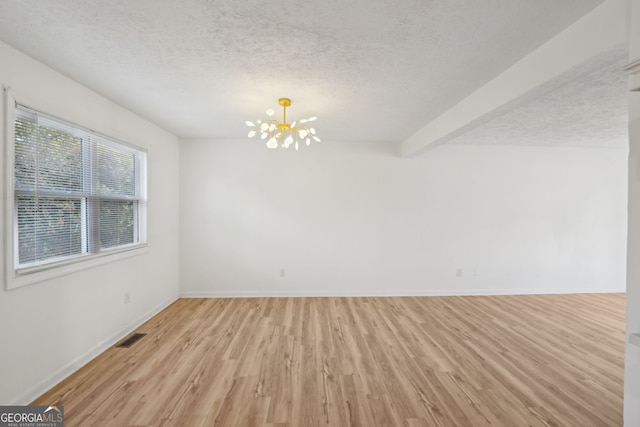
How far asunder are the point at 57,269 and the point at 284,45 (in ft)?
8.27

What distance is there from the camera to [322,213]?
4.46 metres

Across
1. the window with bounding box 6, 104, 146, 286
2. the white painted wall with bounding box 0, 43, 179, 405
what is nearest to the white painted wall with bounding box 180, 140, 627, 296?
the white painted wall with bounding box 0, 43, 179, 405

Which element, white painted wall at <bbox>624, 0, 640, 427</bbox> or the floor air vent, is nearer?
white painted wall at <bbox>624, 0, 640, 427</bbox>

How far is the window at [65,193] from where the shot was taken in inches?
77.7

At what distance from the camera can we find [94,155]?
2652mm

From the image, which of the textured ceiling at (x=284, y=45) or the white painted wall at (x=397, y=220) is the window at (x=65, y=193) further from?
the white painted wall at (x=397, y=220)

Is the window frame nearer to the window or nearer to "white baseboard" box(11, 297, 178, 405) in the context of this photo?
the window

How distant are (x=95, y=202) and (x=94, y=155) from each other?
1.52ft

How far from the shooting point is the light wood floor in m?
1.84

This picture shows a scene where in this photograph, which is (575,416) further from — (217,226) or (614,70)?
(217,226)

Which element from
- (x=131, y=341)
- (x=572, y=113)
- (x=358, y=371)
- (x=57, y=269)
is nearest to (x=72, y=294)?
(x=57, y=269)

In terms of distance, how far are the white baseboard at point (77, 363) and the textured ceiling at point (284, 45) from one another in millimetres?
2473

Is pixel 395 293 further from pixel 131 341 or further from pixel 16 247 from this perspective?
pixel 16 247

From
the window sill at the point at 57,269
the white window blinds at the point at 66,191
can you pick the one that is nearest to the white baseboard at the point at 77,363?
the window sill at the point at 57,269
